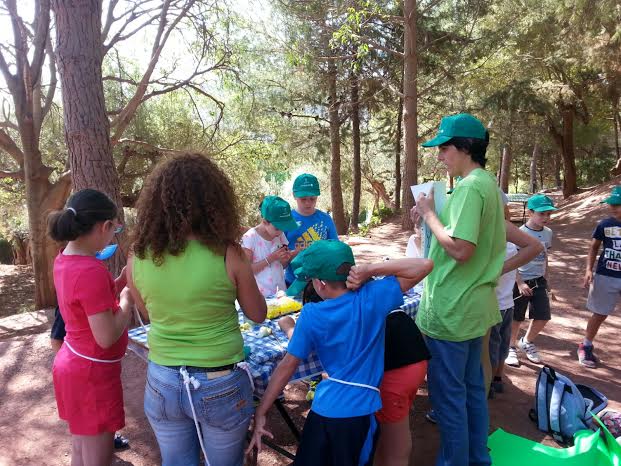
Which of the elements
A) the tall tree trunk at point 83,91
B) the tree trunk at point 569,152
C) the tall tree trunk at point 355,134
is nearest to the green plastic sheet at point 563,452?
the tall tree trunk at point 83,91

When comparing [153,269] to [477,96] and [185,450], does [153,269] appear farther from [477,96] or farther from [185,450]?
[477,96]

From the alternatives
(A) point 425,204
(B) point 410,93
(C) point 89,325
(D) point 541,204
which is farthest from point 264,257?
(B) point 410,93

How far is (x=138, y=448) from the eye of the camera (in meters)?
2.98

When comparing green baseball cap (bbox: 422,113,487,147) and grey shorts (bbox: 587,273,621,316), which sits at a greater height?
green baseball cap (bbox: 422,113,487,147)

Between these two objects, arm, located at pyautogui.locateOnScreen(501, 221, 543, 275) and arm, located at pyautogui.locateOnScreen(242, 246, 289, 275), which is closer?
arm, located at pyautogui.locateOnScreen(501, 221, 543, 275)

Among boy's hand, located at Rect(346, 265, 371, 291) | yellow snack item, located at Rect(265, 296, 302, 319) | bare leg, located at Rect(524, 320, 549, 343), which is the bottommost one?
bare leg, located at Rect(524, 320, 549, 343)

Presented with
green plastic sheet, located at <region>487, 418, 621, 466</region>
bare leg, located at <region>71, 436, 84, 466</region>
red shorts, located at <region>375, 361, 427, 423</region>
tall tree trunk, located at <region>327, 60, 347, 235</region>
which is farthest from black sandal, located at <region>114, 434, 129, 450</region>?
tall tree trunk, located at <region>327, 60, 347, 235</region>

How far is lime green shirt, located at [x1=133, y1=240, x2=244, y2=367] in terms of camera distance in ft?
5.02

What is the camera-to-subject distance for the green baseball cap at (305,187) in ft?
11.4

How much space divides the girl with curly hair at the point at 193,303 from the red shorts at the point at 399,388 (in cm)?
64

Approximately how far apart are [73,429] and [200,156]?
126cm

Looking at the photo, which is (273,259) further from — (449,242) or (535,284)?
(535,284)

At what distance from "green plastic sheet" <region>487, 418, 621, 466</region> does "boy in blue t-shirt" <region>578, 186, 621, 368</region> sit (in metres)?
1.55

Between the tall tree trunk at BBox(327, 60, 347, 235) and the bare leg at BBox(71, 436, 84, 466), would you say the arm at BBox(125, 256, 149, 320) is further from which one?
the tall tree trunk at BBox(327, 60, 347, 235)
